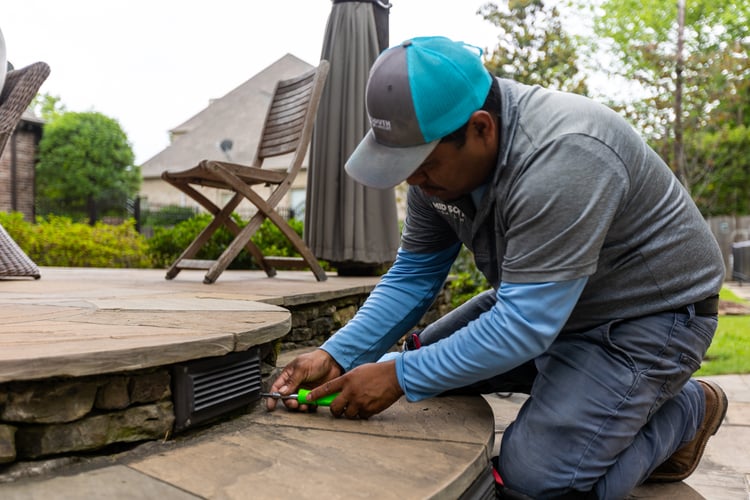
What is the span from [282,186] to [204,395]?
2273 mm

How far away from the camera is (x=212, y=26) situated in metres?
21.5

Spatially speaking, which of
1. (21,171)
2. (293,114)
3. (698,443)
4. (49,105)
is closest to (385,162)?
(698,443)

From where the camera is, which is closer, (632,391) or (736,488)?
(632,391)

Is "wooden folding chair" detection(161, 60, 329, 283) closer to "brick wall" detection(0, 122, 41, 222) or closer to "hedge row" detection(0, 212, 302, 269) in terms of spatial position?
"hedge row" detection(0, 212, 302, 269)

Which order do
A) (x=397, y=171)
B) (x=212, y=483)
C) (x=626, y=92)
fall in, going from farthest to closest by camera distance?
1. (x=626, y=92)
2. (x=397, y=171)
3. (x=212, y=483)

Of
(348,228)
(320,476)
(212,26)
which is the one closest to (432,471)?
(320,476)

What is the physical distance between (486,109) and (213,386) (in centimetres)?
94

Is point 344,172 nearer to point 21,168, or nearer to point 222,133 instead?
point 21,168

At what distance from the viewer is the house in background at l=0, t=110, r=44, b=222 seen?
69.4 feet

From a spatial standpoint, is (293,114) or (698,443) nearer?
(698,443)

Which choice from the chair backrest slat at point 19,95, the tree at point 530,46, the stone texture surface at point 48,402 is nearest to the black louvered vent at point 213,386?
the stone texture surface at point 48,402

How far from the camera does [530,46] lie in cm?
998

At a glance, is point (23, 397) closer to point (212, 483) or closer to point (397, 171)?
point (212, 483)

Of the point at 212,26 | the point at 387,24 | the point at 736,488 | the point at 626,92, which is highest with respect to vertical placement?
the point at 212,26
